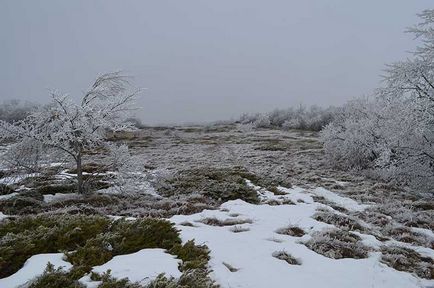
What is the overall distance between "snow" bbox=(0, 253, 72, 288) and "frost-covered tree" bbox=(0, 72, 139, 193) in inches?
261

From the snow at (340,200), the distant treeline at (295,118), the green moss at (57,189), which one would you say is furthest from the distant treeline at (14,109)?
the snow at (340,200)

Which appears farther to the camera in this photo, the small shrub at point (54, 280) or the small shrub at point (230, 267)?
the small shrub at point (230, 267)

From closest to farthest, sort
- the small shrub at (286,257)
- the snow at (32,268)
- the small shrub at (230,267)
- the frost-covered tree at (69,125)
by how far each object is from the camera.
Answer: the snow at (32,268) → the small shrub at (230,267) → the small shrub at (286,257) → the frost-covered tree at (69,125)

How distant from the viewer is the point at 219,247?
6633 mm

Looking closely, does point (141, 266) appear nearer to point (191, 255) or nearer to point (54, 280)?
point (191, 255)

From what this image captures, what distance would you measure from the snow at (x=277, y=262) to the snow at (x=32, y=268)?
2.26 metres

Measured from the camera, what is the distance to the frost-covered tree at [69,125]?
1152cm

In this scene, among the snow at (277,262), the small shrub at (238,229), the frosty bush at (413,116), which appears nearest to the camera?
the snow at (277,262)

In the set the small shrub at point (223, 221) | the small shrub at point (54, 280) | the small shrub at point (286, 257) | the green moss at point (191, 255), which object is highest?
the small shrub at point (54, 280)

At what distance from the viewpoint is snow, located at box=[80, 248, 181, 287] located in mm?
4788

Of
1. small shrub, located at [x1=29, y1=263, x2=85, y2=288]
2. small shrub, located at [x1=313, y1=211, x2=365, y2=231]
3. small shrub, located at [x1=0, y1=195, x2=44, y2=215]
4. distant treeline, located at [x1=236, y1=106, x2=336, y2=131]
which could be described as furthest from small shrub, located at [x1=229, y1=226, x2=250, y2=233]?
distant treeline, located at [x1=236, y1=106, x2=336, y2=131]

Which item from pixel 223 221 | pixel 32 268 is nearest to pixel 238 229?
pixel 223 221

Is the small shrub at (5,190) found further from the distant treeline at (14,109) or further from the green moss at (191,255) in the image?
the distant treeline at (14,109)

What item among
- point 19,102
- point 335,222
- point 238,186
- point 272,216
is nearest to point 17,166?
point 238,186
